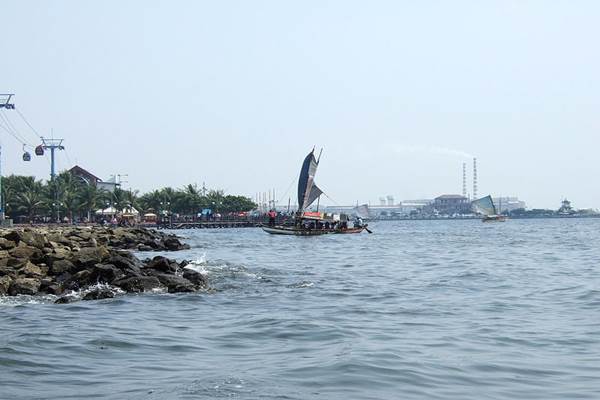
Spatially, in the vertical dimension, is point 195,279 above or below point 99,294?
above

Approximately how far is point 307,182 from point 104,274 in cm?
6398

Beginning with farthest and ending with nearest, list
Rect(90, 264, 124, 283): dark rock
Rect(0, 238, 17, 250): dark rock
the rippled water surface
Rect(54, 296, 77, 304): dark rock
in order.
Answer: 1. Rect(0, 238, 17, 250): dark rock
2. Rect(90, 264, 124, 283): dark rock
3. Rect(54, 296, 77, 304): dark rock
4. the rippled water surface

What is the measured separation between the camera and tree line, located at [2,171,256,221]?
101500 millimetres

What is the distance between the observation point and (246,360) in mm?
11617

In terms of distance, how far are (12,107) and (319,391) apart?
92982mm

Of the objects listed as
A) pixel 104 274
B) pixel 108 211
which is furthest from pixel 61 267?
pixel 108 211

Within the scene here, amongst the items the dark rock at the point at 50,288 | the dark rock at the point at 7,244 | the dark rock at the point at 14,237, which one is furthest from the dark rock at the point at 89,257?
the dark rock at the point at 14,237

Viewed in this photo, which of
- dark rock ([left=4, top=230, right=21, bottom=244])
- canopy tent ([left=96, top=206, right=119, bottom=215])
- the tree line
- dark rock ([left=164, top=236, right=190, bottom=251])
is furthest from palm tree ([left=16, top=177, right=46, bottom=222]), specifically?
dark rock ([left=4, top=230, right=21, bottom=244])

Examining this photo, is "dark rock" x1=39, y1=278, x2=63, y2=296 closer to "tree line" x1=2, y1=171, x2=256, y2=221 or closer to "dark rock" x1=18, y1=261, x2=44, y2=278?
"dark rock" x1=18, y1=261, x2=44, y2=278

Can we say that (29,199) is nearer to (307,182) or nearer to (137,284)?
(307,182)

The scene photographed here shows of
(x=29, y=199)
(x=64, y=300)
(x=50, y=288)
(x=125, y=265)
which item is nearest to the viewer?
(x=64, y=300)

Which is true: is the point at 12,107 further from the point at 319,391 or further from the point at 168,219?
the point at 319,391

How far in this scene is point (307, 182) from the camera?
280 ft

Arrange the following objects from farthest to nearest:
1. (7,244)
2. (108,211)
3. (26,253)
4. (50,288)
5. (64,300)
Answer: (108,211), (7,244), (26,253), (50,288), (64,300)
